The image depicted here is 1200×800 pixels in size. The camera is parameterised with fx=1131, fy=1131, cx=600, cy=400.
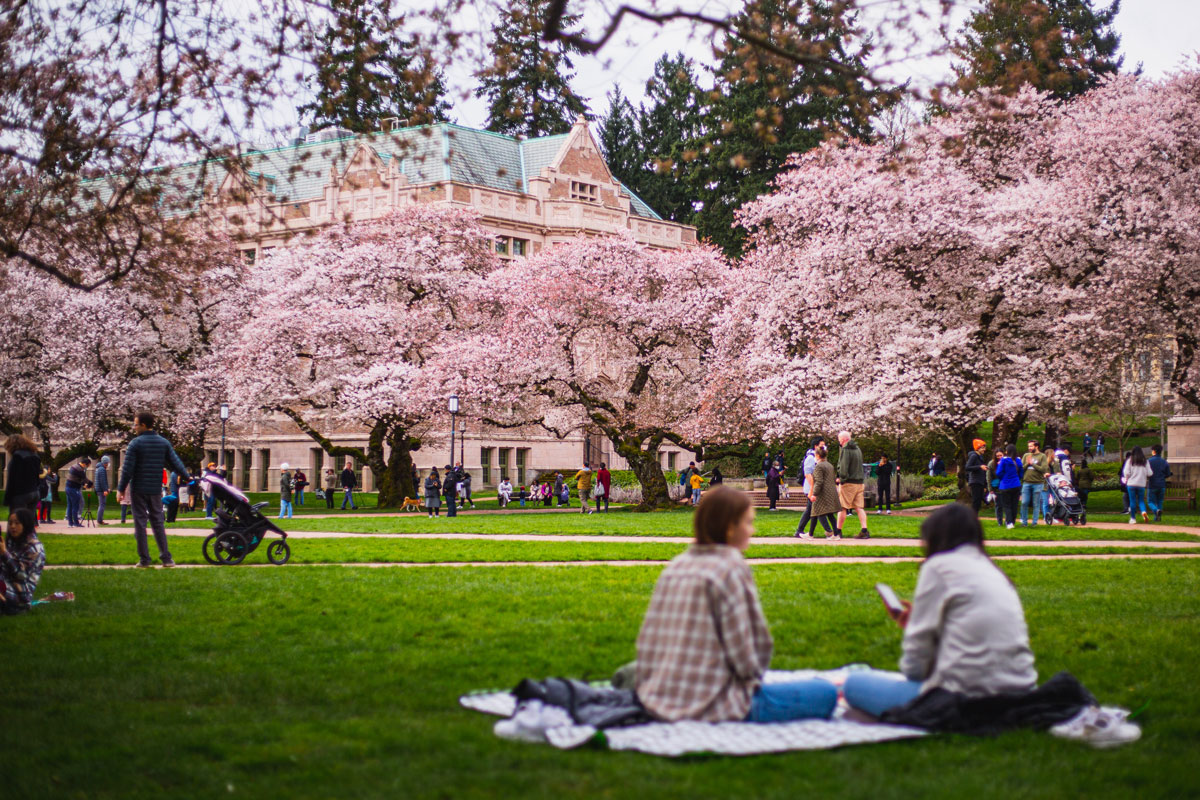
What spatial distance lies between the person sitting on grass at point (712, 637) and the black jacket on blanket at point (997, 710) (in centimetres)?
67

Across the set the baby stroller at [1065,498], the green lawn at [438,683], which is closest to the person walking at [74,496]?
the green lawn at [438,683]

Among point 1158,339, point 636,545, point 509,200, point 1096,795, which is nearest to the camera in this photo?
point 1096,795

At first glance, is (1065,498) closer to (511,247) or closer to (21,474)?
(21,474)

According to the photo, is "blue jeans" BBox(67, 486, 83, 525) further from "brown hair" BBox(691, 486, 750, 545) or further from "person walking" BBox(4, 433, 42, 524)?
"brown hair" BBox(691, 486, 750, 545)

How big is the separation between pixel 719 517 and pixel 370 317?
35.9m

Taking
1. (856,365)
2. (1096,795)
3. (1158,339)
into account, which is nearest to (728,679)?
(1096,795)

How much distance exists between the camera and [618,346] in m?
36.1

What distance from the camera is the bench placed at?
3239cm

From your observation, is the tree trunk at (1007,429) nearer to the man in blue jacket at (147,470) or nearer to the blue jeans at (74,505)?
the man in blue jacket at (147,470)

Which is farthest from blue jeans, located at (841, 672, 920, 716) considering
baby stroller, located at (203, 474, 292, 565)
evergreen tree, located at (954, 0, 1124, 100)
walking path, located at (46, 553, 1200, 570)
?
baby stroller, located at (203, 474, 292, 565)

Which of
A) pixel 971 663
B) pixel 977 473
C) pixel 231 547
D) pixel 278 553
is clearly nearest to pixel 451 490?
pixel 977 473

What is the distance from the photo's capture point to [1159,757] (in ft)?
16.9

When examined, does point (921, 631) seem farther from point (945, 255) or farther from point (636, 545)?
point (945, 255)

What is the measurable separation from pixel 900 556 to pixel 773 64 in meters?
9.59
